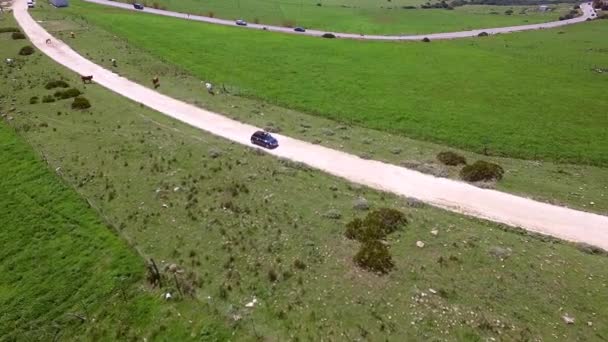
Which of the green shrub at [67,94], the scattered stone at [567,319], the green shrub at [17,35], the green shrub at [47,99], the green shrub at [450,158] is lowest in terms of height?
the green shrub at [47,99]

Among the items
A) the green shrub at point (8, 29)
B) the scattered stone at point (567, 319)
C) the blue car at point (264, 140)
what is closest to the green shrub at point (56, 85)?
the blue car at point (264, 140)

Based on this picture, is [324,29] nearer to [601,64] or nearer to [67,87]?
[601,64]

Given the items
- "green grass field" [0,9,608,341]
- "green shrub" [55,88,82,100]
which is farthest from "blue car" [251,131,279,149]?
"green shrub" [55,88,82,100]

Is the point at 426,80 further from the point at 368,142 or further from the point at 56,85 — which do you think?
the point at 56,85

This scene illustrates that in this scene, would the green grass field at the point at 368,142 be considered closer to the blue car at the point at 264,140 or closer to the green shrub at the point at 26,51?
the blue car at the point at 264,140

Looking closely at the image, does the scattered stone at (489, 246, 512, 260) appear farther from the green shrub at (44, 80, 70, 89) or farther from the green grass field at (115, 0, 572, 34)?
the green grass field at (115, 0, 572, 34)

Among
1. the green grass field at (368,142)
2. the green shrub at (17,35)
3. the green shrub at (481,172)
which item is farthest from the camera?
the green shrub at (17,35)

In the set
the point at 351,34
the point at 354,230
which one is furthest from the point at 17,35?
the point at 354,230
